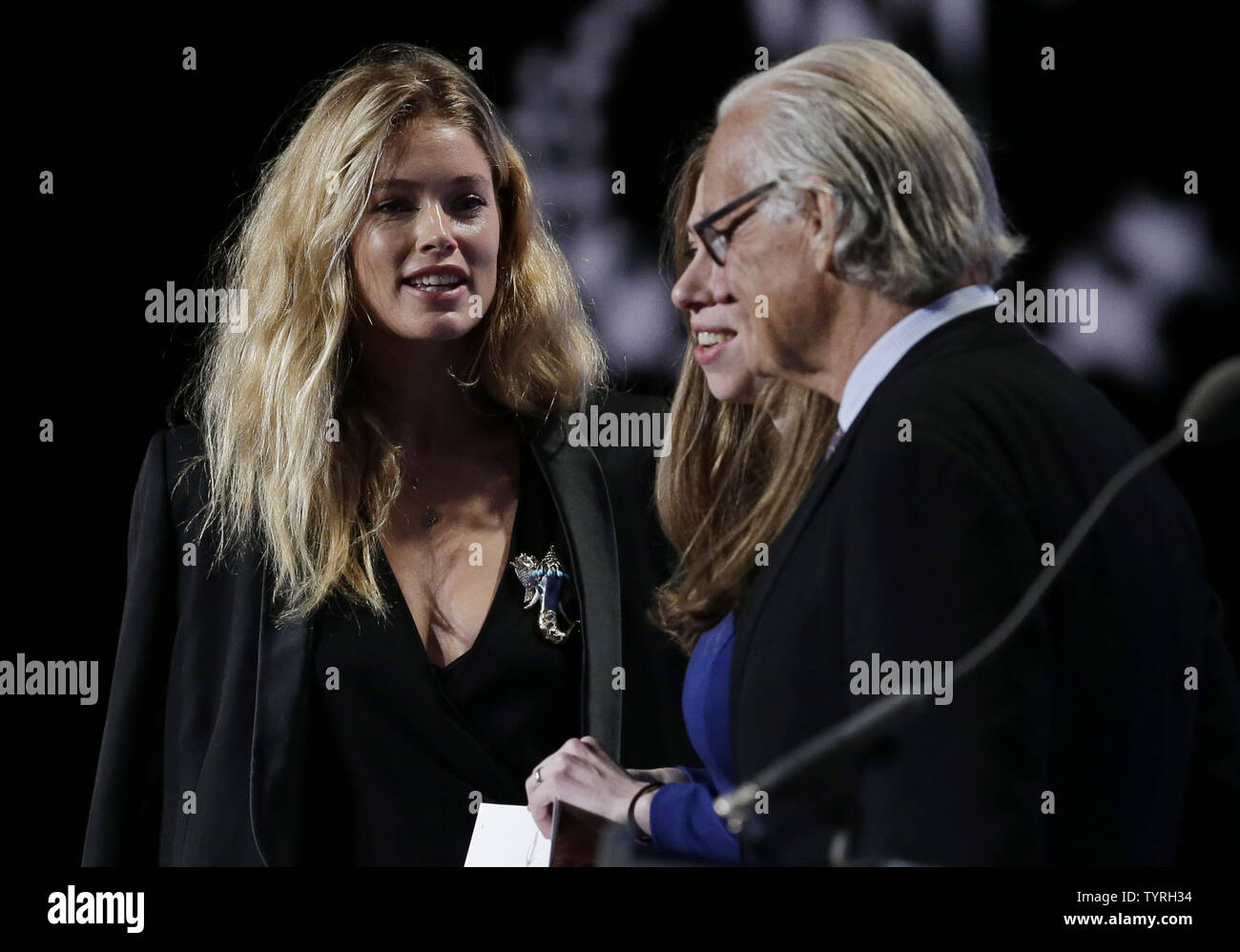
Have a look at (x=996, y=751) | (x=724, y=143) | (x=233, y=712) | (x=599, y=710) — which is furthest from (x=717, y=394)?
(x=233, y=712)

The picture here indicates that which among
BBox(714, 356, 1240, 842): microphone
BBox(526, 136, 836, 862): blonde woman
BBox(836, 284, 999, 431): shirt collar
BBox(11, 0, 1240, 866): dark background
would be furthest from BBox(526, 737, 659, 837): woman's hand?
BBox(11, 0, 1240, 866): dark background

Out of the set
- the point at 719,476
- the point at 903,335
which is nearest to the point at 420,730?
the point at 719,476

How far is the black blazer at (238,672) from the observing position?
2.43 meters

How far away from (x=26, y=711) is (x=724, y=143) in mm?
1701

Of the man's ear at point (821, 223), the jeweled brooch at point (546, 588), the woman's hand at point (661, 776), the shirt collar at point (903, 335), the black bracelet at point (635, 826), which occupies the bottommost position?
the black bracelet at point (635, 826)

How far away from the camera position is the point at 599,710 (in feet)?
7.97

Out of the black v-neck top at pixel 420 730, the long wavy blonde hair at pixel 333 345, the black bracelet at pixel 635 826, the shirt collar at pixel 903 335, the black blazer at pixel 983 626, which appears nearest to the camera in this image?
the black blazer at pixel 983 626

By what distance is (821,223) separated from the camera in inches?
73.5

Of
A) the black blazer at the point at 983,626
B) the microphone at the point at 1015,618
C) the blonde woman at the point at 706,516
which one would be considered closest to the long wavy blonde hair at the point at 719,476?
the blonde woman at the point at 706,516

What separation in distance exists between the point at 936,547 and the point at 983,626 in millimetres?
98

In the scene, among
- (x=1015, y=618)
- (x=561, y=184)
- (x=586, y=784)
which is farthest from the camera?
(x=561, y=184)

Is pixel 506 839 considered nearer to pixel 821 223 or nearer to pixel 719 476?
pixel 719 476

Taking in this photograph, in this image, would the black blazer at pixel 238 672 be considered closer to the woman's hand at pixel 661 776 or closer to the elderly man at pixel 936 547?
the woman's hand at pixel 661 776

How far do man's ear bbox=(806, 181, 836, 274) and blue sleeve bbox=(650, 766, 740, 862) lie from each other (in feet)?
2.42
